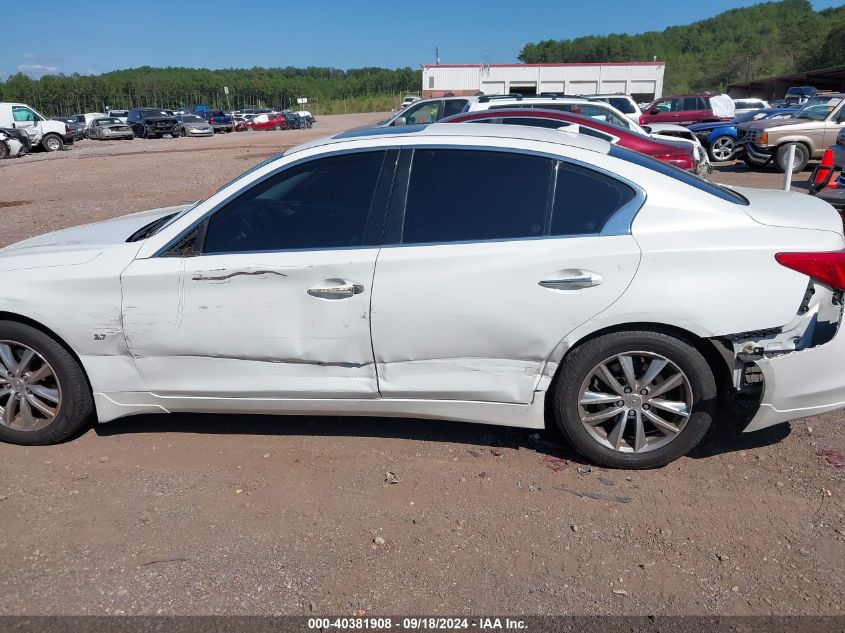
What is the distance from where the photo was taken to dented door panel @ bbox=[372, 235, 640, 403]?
3.33 meters

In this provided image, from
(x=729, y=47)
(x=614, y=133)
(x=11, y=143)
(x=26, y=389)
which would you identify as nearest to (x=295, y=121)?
(x=11, y=143)

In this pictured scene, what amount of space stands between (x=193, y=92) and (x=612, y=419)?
150 m

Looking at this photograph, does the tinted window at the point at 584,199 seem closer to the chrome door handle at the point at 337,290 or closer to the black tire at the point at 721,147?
the chrome door handle at the point at 337,290

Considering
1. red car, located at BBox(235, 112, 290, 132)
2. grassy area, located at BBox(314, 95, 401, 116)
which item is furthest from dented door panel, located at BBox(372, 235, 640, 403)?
grassy area, located at BBox(314, 95, 401, 116)

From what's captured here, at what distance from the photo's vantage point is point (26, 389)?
3859 millimetres

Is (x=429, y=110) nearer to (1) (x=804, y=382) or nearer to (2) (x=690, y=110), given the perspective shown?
(2) (x=690, y=110)

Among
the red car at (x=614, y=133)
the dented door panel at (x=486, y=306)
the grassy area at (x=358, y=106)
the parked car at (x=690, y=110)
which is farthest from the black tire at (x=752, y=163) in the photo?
the grassy area at (x=358, y=106)

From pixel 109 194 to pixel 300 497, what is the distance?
43.0ft

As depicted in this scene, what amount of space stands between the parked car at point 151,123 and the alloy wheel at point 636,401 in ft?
144

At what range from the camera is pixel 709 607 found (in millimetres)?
2672

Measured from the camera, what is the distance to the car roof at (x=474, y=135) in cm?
365

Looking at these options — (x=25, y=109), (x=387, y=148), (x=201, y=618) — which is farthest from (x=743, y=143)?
(x=25, y=109)

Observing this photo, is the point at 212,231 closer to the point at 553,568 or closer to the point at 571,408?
the point at 571,408

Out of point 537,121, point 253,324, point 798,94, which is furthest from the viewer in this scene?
point 798,94
